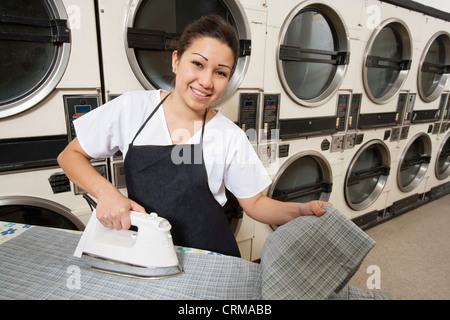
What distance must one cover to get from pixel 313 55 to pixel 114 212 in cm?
178

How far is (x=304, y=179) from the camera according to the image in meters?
2.21

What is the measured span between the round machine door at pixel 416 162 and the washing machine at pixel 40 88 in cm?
339

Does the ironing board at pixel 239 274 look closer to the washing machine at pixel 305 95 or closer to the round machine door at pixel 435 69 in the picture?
the washing machine at pixel 305 95

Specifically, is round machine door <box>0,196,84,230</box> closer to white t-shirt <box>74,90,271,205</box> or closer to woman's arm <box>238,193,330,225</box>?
white t-shirt <box>74,90,271,205</box>

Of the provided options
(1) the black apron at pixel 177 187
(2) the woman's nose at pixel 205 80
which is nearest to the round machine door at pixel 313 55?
(2) the woman's nose at pixel 205 80

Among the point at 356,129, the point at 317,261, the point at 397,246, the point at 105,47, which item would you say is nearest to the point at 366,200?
the point at 397,246

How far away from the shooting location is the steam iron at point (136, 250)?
2.37ft

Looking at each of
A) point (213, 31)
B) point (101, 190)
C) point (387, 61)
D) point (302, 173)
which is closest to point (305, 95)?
point (302, 173)

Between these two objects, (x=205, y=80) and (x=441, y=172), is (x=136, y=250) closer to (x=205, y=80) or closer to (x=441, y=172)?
(x=205, y=80)

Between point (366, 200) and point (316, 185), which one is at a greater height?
point (316, 185)

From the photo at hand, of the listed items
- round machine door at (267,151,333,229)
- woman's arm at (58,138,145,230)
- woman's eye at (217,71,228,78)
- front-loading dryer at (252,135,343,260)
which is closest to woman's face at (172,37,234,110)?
woman's eye at (217,71,228,78)
